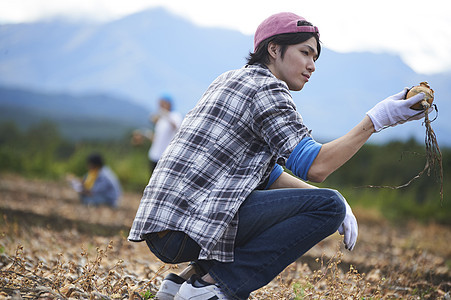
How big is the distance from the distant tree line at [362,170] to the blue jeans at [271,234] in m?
6.09

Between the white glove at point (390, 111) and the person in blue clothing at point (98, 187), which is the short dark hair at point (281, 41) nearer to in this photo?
the white glove at point (390, 111)

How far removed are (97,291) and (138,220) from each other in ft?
1.38

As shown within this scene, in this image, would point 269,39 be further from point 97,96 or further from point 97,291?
point 97,96

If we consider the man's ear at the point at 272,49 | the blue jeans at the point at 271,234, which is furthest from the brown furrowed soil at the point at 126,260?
the man's ear at the point at 272,49

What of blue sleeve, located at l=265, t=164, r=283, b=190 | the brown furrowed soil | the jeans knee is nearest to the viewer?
the jeans knee

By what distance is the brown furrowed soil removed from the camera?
2400 mm

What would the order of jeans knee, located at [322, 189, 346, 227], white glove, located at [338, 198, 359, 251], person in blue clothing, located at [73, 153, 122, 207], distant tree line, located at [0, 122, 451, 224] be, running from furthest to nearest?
distant tree line, located at [0, 122, 451, 224] → person in blue clothing, located at [73, 153, 122, 207] → white glove, located at [338, 198, 359, 251] → jeans knee, located at [322, 189, 346, 227]

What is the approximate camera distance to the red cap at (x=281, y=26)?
2244 mm

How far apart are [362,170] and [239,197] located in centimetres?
1021

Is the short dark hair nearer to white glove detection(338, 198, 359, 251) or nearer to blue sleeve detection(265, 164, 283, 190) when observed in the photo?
blue sleeve detection(265, 164, 283, 190)

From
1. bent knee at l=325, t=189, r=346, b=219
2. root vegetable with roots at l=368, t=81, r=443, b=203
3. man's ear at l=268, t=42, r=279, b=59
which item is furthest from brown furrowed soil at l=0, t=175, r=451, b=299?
man's ear at l=268, t=42, r=279, b=59

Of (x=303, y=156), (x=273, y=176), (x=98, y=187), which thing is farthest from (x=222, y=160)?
(x=98, y=187)

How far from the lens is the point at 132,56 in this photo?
4862 centimetres

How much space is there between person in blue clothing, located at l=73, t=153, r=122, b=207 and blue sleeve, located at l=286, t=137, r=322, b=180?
19.1 feet
